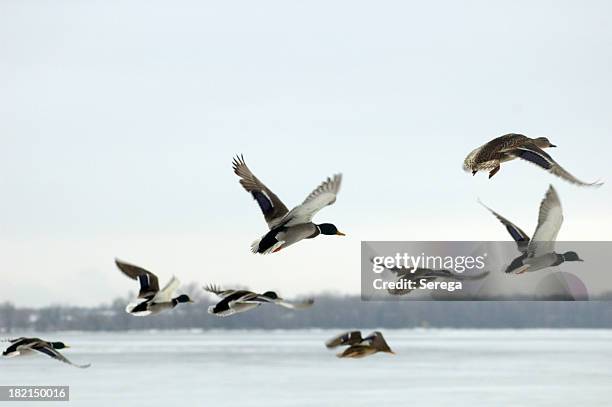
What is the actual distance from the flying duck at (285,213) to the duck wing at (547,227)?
5.98 feet

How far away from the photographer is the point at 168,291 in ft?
32.5

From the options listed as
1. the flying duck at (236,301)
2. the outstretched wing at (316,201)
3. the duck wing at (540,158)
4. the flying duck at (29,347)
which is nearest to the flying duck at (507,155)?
the duck wing at (540,158)

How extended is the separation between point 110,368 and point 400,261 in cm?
1793

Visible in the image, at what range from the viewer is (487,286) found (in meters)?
11.9

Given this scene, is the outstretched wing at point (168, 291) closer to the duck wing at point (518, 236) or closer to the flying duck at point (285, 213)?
the flying duck at point (285, 213)

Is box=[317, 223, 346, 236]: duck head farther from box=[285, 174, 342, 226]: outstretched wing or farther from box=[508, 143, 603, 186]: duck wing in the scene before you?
box=[508, 143, 603, 186]: duck wing

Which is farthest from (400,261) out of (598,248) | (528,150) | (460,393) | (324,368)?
(324,368)

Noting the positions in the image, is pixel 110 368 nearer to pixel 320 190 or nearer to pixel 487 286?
pixel 487 286

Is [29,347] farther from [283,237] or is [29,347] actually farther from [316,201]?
[316,201]

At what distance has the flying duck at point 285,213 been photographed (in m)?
8.41

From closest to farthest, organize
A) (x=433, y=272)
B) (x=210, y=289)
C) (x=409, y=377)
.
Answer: (x=210, y=289) → (x=433, y=272) → (x=409, y=377)

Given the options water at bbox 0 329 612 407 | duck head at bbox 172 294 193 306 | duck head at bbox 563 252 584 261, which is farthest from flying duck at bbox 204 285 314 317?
water at bbox 0 329 612 407

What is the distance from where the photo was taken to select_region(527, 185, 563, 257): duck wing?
939 centimetres

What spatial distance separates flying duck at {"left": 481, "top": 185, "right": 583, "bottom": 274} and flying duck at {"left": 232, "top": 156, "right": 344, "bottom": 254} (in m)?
1.64
